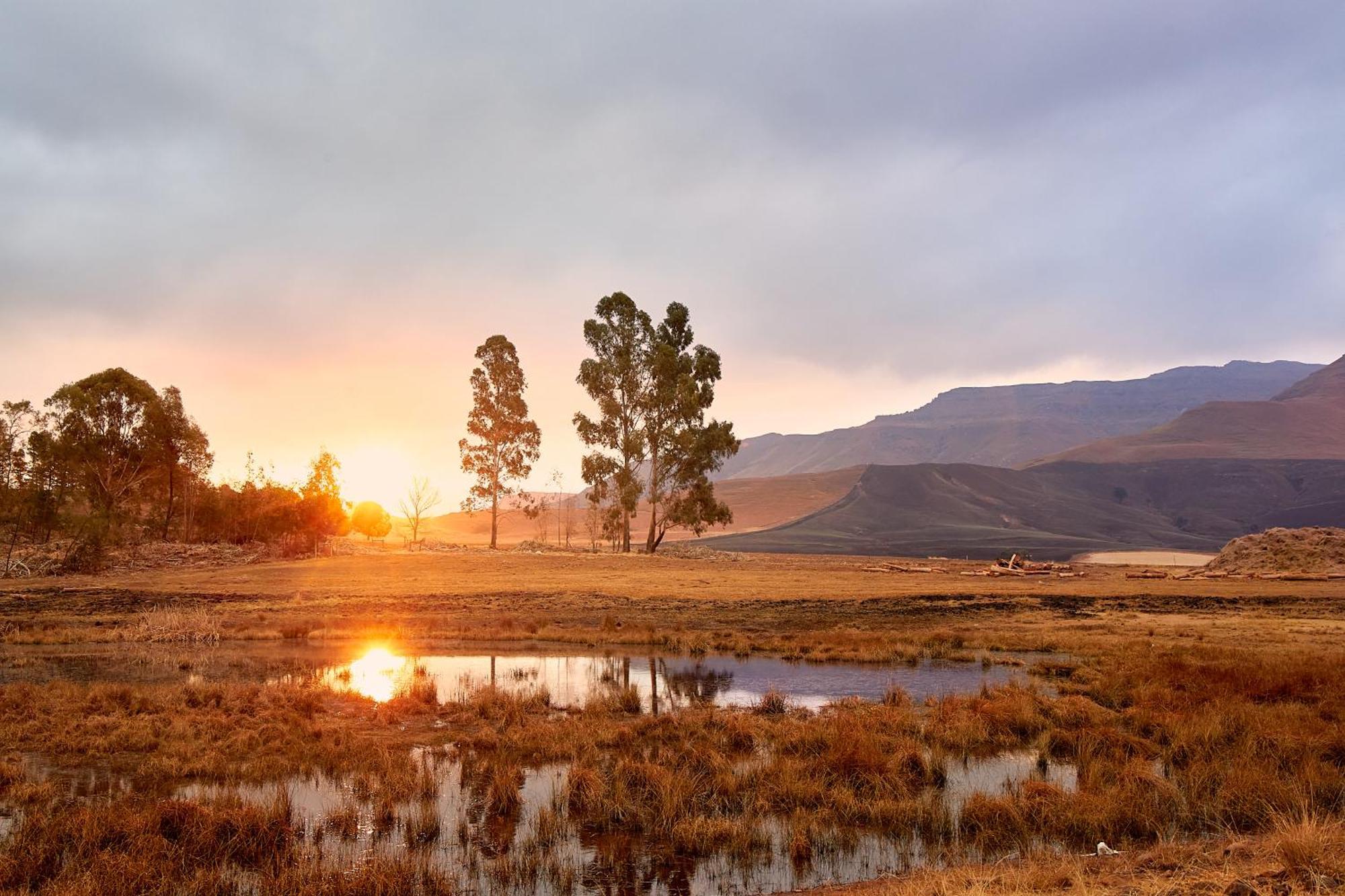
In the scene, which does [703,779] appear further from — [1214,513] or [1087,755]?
[1214,513]

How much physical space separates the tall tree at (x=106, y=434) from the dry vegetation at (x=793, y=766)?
43.7 metres

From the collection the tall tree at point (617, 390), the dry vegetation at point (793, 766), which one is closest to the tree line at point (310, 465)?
the tall tree at point (617, 390)

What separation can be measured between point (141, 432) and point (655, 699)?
67813 mm

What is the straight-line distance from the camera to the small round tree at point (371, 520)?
132875mm

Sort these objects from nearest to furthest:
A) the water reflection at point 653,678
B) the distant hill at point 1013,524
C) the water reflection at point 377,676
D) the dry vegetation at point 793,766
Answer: the dry vegetation at point 793,766 → the water reflection at point 653,678 → the water reflection at point 377,676 → the distant hill at point 1013,524

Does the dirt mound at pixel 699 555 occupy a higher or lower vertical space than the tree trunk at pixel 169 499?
lower

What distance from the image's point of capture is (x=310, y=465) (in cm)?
8112

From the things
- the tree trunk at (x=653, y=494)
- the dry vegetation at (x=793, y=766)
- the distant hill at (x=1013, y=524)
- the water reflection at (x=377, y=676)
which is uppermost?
the tree trunk at (x=653, y=494)

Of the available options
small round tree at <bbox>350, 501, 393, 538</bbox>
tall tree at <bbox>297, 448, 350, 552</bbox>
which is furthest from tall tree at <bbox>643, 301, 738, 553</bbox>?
small round tree at <bbox>350, 501, 393, 538</bbox>

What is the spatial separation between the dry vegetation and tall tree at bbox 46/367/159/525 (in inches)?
1721

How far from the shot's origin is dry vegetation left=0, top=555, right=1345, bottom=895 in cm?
858

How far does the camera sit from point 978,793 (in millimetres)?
11141

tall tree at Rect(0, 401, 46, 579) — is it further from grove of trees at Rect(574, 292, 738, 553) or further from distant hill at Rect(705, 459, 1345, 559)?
distant hill at Rect(705, 459, 1345, 559)

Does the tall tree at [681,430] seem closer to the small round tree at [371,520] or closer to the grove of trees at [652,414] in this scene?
the grove of trees at [652,414]
